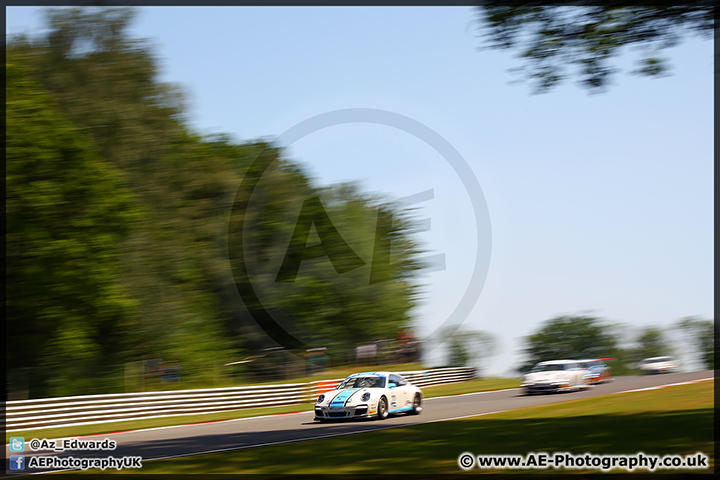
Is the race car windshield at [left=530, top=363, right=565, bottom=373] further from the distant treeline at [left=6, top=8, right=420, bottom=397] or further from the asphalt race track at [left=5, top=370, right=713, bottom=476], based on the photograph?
the distant treeline at [left=6, top=8, right=420, bottom=397]

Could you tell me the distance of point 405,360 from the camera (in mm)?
47031

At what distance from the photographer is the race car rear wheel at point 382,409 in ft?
59.2

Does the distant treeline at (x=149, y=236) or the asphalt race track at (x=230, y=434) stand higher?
the distant treeline at (x=149, y=236)

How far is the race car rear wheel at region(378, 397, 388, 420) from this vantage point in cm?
1805

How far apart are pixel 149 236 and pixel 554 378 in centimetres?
1977

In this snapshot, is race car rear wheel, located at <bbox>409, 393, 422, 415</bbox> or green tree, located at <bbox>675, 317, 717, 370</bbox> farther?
green tree, located at <bbox>675, 317, 717, 370</bbox>

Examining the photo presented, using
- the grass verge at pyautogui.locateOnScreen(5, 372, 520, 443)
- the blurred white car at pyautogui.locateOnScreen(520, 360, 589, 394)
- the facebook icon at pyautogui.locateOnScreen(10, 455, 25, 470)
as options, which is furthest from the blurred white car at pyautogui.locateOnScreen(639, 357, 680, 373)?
the facebook icon at pyautogui.locateOnScreen(10, 455, 25, 470)

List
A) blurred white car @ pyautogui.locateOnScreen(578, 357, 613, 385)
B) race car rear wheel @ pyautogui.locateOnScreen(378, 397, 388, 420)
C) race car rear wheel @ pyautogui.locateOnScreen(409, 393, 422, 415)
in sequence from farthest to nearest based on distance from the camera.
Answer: blurred white car @ pyautogui.locateOnScreen(578, 357, 613, 385) → race car rear wheel @ pyautogui.locateOnScreen(409, 393, 422, 415) → race car rear wheel @ pyautogui.locateOnScreen(378, 397, 388, 420)

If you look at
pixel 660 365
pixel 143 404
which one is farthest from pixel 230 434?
pixel 660 365

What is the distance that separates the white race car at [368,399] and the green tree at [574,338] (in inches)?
2622

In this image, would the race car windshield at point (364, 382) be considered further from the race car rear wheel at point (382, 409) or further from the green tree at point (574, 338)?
the green tree at point (574, 338)

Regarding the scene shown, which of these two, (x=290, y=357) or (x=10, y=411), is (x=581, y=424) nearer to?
(x=10, y=411)

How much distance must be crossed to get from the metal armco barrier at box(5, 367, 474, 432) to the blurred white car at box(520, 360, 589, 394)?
8.39m
